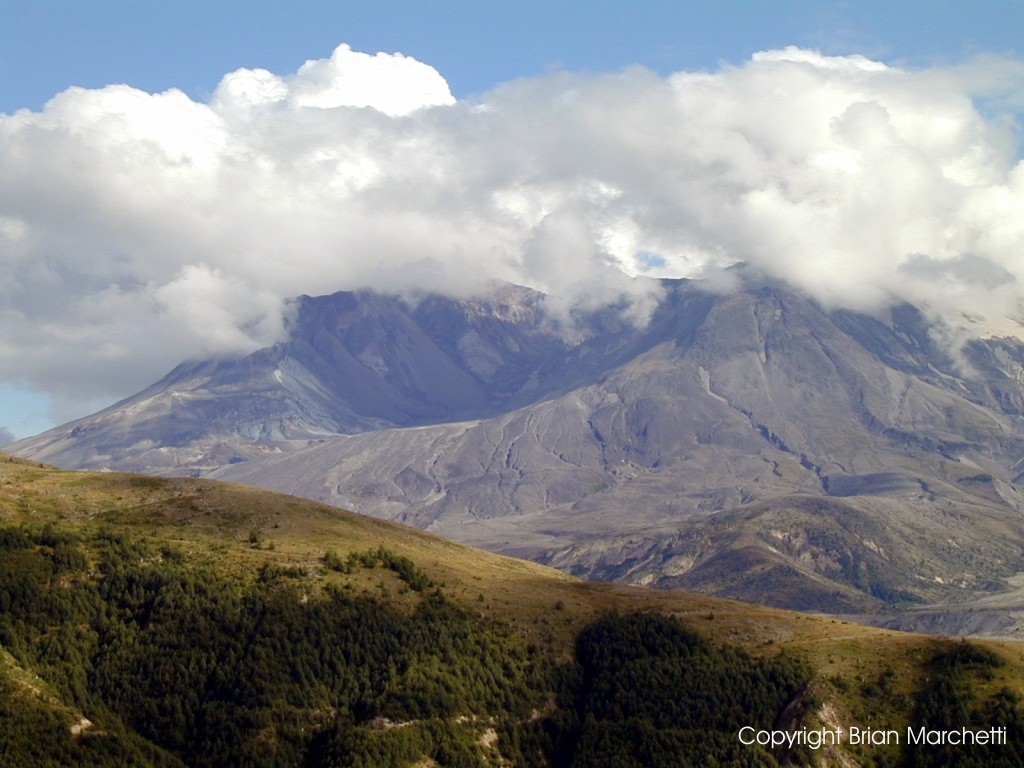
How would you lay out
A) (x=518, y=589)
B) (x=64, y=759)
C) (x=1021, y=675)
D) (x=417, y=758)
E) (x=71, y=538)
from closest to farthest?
(x=64, y=759) < (x=417, y=758) < (x=1021, y=675) < (x=71, y=538) < (x=518, y=589)

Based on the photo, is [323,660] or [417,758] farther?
[323,660]

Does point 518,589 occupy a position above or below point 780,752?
above

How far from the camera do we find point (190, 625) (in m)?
→ 153

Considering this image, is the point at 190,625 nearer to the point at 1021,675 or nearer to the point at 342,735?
the point at 342,735

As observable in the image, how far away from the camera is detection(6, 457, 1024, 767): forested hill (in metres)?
136

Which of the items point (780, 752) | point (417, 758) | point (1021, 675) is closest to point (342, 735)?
point (417, 758)

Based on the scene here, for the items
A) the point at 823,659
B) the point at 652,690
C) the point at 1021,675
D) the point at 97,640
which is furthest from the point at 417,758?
the point at 1021,675

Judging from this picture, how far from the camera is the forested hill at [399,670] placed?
136 m

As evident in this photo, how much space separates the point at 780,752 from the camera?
137000 millimetres

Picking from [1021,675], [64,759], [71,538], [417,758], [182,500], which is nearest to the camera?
[64,759]

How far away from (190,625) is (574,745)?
50633 millimetres

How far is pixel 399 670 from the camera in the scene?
152 m

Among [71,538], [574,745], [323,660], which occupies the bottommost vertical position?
[574,745]

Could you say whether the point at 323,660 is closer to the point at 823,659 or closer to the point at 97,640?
the point at 97,640
